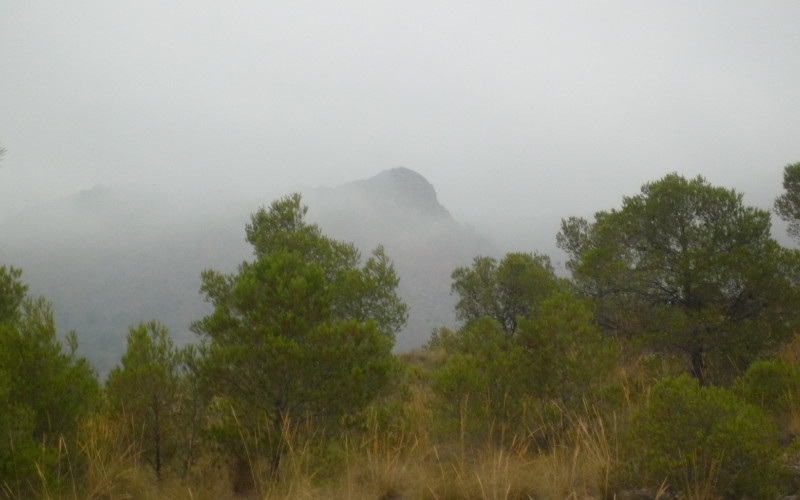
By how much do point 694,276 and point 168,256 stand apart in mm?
175566

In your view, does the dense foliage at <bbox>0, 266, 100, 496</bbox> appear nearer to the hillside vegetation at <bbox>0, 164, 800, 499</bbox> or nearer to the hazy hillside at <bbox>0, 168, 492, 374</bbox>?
the hillside vegetation at <bbox>0, 164, 800, 499</bbox>

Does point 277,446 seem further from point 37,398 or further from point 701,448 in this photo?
point 701,448

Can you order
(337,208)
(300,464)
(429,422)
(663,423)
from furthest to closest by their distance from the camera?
(337,208)
(429,422)
(300,464)
(663,423)

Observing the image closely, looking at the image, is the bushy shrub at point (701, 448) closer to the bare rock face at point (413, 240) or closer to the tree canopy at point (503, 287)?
the tree canopy at point (503, 287)

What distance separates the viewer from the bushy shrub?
396cm

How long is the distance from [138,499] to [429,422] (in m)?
3.97

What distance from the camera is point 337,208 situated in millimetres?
187375

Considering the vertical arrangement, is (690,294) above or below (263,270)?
below

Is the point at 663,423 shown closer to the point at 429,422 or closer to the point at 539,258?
the point at 429,422

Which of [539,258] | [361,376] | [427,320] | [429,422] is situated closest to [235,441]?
[361,376]

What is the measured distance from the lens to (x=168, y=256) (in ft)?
536

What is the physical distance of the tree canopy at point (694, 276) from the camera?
32.2ft

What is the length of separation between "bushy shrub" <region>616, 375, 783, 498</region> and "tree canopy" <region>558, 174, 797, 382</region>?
20.7 feet

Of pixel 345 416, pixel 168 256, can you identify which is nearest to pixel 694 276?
pixel 345 416
